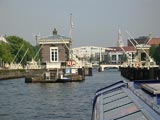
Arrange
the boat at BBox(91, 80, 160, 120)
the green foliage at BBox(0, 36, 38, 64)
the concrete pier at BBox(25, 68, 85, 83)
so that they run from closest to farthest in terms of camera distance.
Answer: the boat at BBox(91, 80, 160, 120) < the concrete pier at BBox(25, 68, 85, 83) < the green foliage at BBox(0, 36, 38, 64)

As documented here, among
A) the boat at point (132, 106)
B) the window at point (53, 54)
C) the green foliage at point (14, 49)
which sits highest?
the green foliage at point (14, 49)

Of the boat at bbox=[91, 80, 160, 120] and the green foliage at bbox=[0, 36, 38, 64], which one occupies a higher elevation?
the green foliage at bbox=[0, 36, 38, 64]

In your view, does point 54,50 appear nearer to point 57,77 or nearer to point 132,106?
point 57,77

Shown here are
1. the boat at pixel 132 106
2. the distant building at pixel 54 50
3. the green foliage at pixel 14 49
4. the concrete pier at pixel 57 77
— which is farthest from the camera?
the green foliage at pixel 14 49

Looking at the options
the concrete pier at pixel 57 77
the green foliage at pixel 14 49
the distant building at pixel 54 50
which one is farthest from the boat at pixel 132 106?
the green foliage at pixel 14 49

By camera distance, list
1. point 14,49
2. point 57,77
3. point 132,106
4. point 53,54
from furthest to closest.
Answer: point 14,49, point 53,54, point 57,77, point 132,106

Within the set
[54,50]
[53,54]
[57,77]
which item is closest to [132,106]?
[57,77]

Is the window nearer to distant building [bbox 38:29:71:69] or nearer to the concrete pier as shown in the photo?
distant building [bbox 38:29:71:69]

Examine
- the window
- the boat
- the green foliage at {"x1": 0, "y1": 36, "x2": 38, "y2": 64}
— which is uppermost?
the green foliage at {"x1": 0, "y1": 36, "x2": 38, "y2": 64}

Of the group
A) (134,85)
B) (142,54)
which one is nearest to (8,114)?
(134,85)

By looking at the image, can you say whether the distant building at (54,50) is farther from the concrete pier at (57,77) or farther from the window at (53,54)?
the concrete pier at (57,77)

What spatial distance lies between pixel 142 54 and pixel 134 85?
341 feet

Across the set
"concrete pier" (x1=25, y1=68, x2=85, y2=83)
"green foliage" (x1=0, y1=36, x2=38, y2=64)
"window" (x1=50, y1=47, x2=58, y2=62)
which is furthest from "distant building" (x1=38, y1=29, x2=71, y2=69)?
"green foliage" (x1=0, y1=36, x2=38, y2=64)

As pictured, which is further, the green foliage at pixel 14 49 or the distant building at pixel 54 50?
the green foliage at pixel 14 49
